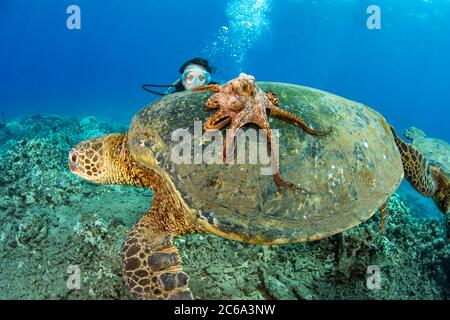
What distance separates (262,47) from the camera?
105688mm

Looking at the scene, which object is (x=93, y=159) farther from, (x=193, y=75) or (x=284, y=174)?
(x=193, y=75)

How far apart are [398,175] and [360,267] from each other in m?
1.29

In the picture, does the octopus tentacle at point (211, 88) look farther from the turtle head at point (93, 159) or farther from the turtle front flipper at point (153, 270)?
the turtle front flipper at point (153, 270)

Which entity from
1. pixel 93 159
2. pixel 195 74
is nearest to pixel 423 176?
pixel 93 159

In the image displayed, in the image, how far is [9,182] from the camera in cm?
519

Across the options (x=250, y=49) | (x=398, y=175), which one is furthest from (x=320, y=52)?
(x=398, y=175)

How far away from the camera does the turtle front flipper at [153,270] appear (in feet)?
Answer: 7.78

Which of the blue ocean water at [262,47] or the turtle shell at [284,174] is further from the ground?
the blue ocean water at [262,47]

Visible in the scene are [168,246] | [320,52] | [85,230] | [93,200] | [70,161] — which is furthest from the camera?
[320,52]

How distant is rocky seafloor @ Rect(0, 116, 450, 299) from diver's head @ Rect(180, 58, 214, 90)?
157 inches

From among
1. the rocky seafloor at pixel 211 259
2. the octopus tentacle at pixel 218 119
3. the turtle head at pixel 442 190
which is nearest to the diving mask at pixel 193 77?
the rocky seafloor at pixel 211 259

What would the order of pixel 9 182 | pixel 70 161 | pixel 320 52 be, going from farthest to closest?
pixel 320 52 → pixel 9 182 → pixel 70 161

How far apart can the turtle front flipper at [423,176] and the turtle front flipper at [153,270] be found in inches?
130
